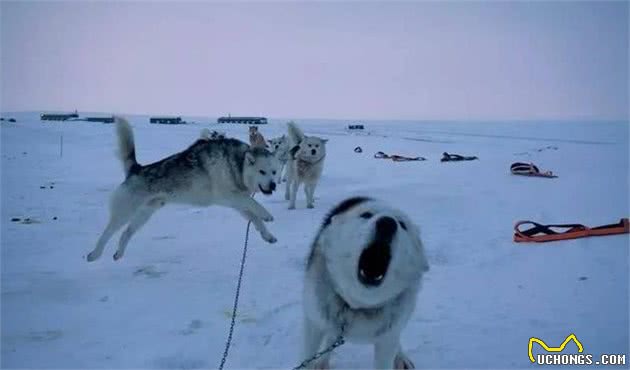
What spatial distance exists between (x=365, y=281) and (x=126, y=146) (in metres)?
3.49

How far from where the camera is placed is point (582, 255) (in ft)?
15.6

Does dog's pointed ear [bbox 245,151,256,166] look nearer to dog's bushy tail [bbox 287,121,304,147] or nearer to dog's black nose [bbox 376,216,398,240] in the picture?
dog's black nose [bbox 376,216,398,240]

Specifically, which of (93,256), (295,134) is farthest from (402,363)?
(295,134)

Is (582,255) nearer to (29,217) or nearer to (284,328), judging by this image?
(284,328)

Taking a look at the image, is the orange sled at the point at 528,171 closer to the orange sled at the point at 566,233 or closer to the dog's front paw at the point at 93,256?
the orange sled at the point at 566,233

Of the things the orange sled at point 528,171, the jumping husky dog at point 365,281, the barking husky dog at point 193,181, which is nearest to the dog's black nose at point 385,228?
the jumping husky dog at point 365,281

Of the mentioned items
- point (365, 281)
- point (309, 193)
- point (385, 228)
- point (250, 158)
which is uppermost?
point (250, 158)

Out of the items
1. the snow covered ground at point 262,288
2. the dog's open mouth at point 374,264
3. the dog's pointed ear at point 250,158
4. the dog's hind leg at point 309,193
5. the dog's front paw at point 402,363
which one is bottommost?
the dog's front paw at point 402,363

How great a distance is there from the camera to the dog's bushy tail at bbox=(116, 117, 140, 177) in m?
4.94

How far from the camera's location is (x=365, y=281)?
7.73ft

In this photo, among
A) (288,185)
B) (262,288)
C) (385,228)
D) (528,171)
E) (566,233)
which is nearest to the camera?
(385,228)

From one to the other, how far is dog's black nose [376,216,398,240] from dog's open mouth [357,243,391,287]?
1.6 inches

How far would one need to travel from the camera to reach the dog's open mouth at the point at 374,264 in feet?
7.69

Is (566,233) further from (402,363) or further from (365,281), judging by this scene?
(365,281)
